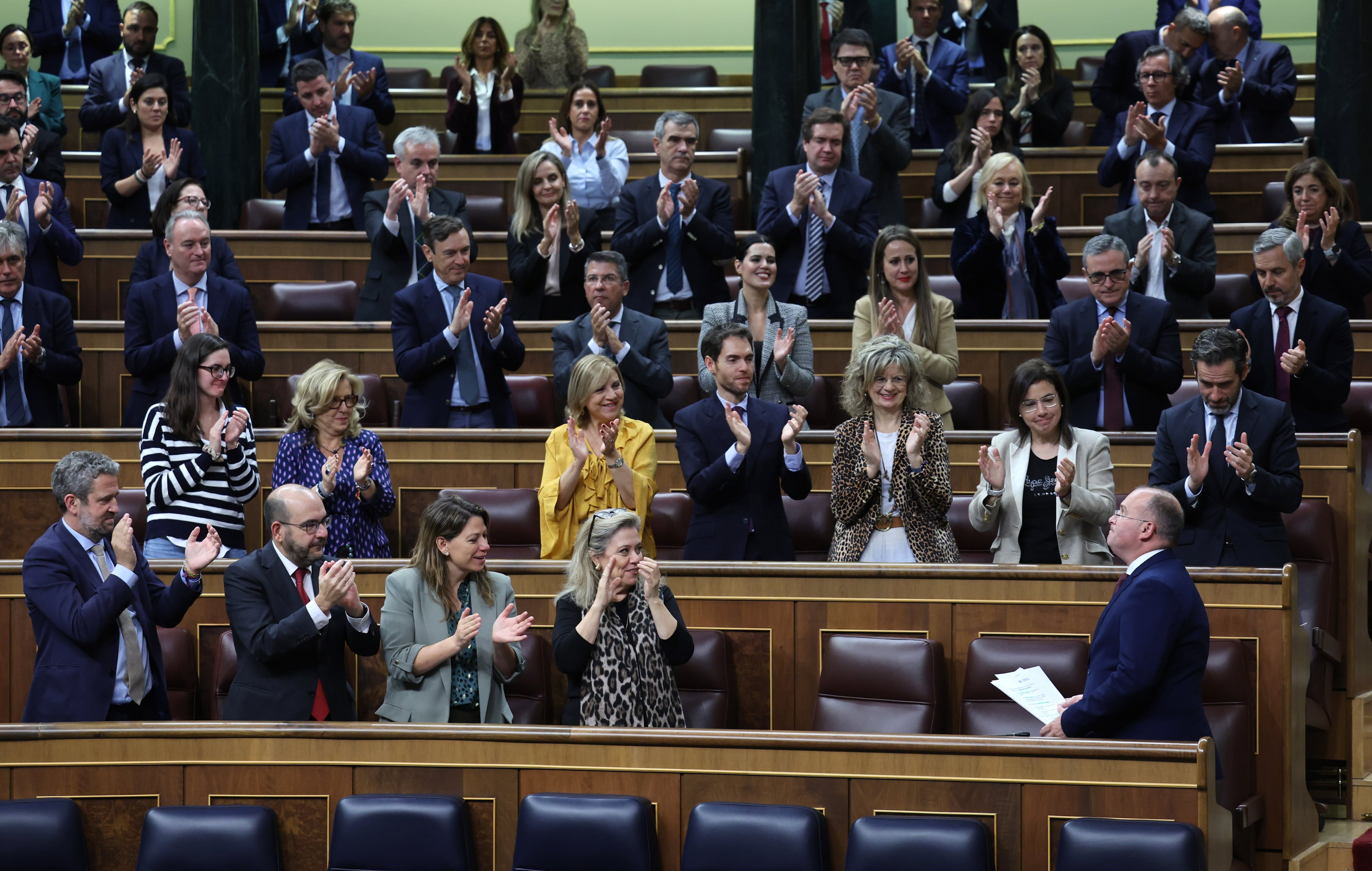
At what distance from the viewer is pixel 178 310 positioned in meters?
4.96

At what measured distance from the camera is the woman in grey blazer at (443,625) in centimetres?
359

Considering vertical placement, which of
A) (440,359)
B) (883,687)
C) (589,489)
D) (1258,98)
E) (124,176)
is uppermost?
(1258,98)

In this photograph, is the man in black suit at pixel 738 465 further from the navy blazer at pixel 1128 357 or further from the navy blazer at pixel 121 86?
the navy blazer at pixel 121 86

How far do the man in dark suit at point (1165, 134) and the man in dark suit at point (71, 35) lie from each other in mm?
5053

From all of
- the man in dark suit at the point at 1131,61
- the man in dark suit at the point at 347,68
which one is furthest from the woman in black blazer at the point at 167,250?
the man in dark suit at the point at 1131,61

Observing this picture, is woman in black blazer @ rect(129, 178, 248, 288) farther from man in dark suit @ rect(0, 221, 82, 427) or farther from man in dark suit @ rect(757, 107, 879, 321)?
man in dark suit @ rect(757, 107, 879, 321)

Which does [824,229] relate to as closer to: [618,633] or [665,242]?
[665,242]

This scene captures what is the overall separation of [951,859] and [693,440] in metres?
1.57

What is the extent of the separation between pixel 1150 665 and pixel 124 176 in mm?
4869

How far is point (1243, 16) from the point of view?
6.73 metres

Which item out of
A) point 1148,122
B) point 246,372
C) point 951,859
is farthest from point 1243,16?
point 951,859

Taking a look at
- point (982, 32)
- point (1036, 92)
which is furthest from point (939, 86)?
point (982, 32)

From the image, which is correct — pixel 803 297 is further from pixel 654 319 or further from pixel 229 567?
pixel 229 567

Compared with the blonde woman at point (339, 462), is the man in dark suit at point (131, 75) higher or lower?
higher
